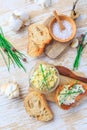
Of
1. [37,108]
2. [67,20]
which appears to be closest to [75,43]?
[67,20]

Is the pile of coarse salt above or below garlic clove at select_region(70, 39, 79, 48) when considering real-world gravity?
above

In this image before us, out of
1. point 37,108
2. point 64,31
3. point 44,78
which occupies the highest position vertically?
point 64,31

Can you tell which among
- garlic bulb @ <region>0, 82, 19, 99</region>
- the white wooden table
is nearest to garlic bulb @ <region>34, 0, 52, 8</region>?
the white wooden table

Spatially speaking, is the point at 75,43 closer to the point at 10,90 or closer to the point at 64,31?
the point at 64,31

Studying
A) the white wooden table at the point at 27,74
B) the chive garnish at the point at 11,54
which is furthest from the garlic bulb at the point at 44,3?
the chive garnish at the point at 11,54

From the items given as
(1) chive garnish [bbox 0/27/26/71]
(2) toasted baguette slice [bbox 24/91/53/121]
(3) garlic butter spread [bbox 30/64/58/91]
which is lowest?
(2) toasted baguette slice [bbox 24/91/53/121]

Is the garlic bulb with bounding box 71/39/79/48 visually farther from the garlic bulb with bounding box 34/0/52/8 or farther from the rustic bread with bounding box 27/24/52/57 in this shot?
the garlic bulb with bounding box 34/0/52/8

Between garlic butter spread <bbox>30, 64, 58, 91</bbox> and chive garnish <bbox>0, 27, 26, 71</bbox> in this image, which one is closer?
garlic butter spread <bbox>30, 64, 58, 91</bbox>

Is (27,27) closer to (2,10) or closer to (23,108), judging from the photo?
(2,10)
